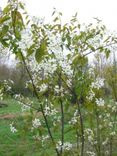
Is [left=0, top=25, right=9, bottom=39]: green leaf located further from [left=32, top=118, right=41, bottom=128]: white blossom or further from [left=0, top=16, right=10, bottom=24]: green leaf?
[left=32, top=118, right=41, bottom=128]: white blossom

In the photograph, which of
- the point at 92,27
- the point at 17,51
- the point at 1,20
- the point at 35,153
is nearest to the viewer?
the point at 1,20

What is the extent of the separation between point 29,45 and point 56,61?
0.36m

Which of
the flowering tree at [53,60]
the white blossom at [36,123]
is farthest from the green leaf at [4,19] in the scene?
the white blossom at [36,123]

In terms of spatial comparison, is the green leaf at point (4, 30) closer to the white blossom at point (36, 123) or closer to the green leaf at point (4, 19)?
the green leaf at point (4, 19)

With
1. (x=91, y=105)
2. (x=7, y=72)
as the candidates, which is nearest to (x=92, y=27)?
(x=91, y=105)

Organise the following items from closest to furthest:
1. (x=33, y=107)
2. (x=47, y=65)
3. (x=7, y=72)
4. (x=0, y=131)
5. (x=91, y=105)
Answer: (x=47, y=65)
(x=33, y=107)
(x=91, y=105)
(x=0, y=131)
(x=7, y=72)

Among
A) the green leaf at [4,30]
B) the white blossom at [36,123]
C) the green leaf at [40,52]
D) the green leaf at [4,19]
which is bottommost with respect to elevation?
the white blossom at [36,123]

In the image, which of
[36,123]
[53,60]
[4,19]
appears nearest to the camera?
Result: [4,19]

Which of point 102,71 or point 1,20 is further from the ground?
point 102,71

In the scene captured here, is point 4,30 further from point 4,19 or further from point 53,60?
point 53,60

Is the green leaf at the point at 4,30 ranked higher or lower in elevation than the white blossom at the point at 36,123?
higher

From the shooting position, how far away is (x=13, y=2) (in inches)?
113

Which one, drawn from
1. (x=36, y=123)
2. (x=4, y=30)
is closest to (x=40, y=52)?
(x=4, y=30)

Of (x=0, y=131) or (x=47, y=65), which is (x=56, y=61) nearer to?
(x=47, y=65)
